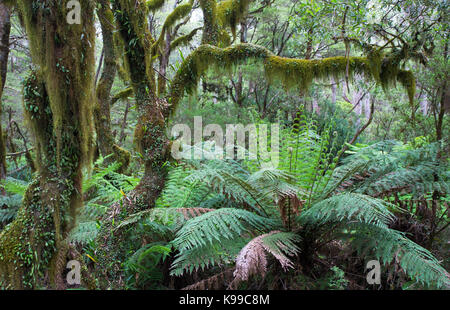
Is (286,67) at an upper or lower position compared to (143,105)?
upper

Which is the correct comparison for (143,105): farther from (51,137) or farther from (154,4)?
(154,4)

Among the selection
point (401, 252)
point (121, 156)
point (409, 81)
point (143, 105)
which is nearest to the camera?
point (401, 252)

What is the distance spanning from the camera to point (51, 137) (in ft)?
6.01

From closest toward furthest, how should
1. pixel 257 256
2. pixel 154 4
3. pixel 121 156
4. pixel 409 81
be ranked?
1. pixel 257 256
2. pixel 409 81
3. pixel 121 156
4. pixel 154 4

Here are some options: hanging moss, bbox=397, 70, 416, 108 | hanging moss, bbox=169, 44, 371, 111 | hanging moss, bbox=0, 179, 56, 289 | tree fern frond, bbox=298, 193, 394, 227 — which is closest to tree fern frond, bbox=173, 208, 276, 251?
tree fern frond, bbox=298, 193, 394, 227

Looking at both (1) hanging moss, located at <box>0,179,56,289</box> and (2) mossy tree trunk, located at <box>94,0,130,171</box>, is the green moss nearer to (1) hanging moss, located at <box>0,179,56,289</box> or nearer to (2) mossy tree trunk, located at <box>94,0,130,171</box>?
(2) mossy tree trunk, located at <box>94,0,130,171</box>

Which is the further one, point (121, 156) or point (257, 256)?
point (121, 156)

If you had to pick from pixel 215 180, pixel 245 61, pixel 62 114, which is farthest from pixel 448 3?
pixel 62 114

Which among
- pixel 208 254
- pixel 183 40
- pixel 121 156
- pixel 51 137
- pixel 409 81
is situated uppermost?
pixel 183 40

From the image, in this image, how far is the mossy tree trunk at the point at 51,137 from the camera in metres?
1.71

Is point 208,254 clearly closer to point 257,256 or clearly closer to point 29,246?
point 257,256

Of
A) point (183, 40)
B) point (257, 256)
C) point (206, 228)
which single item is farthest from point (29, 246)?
point (183, 40)

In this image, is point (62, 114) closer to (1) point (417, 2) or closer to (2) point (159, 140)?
(2) point (159, 140)

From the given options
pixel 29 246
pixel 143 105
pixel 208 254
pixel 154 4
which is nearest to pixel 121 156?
pixel 143 105
